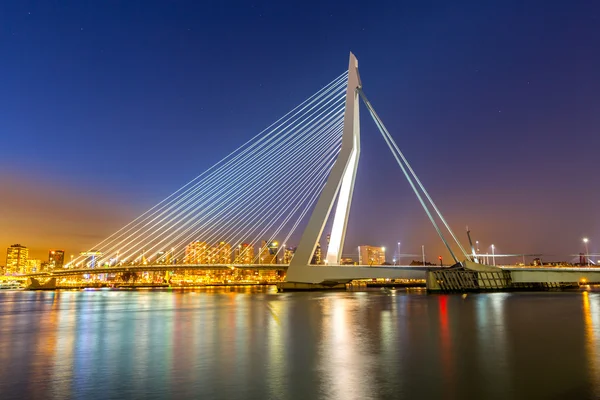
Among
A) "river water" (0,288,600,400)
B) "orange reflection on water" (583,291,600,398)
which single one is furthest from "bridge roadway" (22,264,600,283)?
"river water" (0,288,600,400)

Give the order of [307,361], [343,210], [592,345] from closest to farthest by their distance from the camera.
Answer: [307,361]
[592,345]
[343,210]

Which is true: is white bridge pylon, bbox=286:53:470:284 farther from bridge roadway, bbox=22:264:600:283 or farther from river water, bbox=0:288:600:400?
river water, bbox=0:288:600:400

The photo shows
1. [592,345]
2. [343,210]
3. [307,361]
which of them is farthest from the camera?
[343,210]

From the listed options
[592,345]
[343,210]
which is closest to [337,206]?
[343,210]

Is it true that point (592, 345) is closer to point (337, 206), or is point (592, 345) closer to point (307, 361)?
point (307, 361)

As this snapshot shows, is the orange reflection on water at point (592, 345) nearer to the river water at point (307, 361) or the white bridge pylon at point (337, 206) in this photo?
the river water at point (307, 361)

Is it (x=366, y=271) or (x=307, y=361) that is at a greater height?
(x=366, y=271)

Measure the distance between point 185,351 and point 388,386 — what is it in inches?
210

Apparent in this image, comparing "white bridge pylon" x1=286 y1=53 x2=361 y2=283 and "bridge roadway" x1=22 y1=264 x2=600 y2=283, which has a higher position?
"white bridge pylon" x1=286 y1=53 x2=361 y2=283

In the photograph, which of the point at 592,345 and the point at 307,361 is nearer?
the point at 307,361

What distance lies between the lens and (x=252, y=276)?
13125cm

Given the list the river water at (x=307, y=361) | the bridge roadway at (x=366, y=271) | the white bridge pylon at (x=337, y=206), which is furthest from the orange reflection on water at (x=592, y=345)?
the bridge roadway at (x=366, y=271)

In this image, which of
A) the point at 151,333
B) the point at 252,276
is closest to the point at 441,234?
the point at 151,333

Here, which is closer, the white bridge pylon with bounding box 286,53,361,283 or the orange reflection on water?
the orange reflection on water
